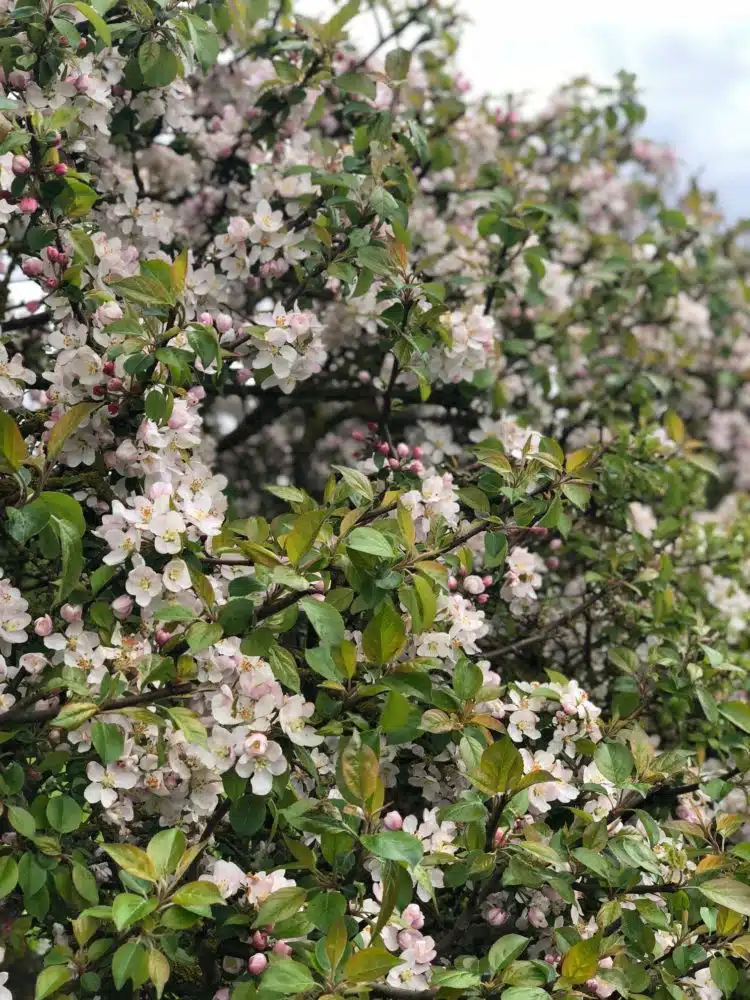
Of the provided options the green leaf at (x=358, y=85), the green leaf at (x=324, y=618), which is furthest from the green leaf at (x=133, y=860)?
the green leaf at (x=358, y=85)

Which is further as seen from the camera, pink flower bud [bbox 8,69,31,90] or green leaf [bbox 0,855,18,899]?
pink flower bud [bbox 8,69,31,90]

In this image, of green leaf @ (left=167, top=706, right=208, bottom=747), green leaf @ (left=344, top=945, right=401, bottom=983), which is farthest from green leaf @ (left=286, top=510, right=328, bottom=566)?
green leaf @ (left=344, top=945, right=401, bottom=983)

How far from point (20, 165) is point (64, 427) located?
0.74 metres

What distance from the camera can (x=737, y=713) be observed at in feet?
8.16

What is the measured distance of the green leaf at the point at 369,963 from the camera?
1595mm

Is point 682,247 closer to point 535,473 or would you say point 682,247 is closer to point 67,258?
point 535,473

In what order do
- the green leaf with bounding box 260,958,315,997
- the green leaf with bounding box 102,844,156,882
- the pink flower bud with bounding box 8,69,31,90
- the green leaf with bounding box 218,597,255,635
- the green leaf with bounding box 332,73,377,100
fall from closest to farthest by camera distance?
the green leaf with bounding box 260,958,315,997 < the green leaf with bounding box 102,844,156,882 < the green leaf with bounding box 218,597,255,635 < the pink flower bud with bounding box 8,69,31,90 < the green leaf with bounding box 332,73,377,100

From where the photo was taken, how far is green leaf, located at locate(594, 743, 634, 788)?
6.70 ft

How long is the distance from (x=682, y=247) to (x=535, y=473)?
2.57 m

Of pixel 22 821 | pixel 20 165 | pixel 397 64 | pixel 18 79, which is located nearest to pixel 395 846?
pixel 22 821

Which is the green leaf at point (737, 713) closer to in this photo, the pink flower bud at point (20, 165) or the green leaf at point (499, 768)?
the green leaf at point (499, 768)

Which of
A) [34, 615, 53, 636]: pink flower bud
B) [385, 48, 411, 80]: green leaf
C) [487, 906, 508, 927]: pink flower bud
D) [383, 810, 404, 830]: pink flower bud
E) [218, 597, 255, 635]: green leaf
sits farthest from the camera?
[385, 48, 411, 80]: green leaf

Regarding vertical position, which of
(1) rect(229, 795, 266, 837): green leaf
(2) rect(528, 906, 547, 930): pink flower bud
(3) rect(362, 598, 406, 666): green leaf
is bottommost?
(2) rect(528, 906, 547, 930): pink flower bud

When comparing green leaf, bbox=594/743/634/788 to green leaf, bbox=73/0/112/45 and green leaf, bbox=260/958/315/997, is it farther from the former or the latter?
green leaf, bbox=73/0/112/45
